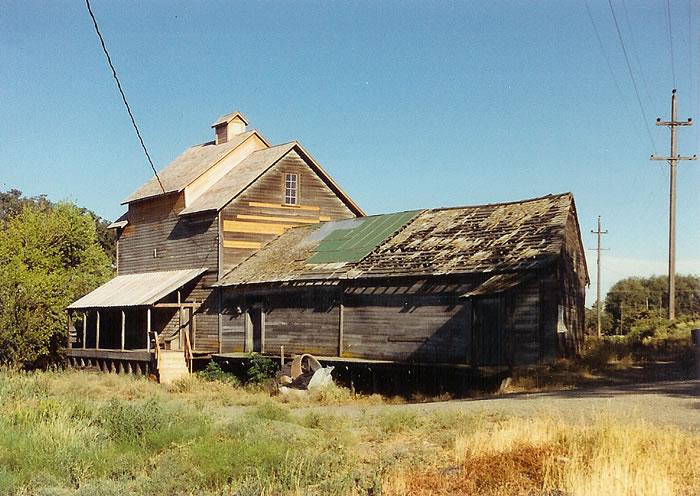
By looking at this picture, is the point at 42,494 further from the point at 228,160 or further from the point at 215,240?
the point at 228,160

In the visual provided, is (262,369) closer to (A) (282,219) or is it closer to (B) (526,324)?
(A) (282,219)

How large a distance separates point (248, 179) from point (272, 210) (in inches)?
69.0

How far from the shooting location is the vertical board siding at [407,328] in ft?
77.6

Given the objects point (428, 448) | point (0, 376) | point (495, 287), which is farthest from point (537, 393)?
point (0, 376)

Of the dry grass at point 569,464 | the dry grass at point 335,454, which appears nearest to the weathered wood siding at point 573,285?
the dry grass at point 335,454

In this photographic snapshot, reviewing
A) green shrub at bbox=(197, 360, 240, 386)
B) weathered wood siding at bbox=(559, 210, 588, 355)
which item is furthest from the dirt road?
green shrub at bbox=(197, 360, 240, 386)

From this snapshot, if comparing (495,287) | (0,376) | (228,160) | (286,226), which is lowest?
(0,376)

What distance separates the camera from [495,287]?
73.5 feet

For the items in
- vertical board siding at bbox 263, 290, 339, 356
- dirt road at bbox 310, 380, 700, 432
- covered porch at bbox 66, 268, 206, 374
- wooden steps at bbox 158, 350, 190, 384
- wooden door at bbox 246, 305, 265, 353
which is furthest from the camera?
covered porch at bbox 66, 268, 206, 374

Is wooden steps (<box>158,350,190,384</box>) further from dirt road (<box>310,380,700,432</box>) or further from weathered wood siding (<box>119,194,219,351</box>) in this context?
dirt road (<box>310,380,700,432</box>)

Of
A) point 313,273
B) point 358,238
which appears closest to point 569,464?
point 313,273

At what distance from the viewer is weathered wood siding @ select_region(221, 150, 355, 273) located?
33.7 m

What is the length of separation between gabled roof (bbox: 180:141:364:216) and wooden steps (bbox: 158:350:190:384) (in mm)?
6081

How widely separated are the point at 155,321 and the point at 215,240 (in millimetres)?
5044
